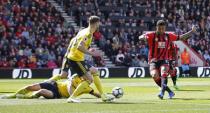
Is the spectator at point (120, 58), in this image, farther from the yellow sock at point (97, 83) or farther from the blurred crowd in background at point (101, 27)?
the yellow sock at point (97, 83)


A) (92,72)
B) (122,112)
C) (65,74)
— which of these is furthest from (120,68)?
(122,112)

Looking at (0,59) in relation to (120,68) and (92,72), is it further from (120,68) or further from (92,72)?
(92,72)

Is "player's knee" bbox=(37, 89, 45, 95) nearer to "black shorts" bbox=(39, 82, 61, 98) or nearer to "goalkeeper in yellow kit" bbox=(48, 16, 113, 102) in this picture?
"black shorts" bbox=(39, 82, 61, 98)

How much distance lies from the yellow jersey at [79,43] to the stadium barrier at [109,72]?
21.0 meters

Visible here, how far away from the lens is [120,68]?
40.7 m

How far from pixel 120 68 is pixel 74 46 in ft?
79.0

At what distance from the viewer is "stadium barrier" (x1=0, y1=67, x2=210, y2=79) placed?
124ft

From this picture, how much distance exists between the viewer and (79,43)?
642 inches

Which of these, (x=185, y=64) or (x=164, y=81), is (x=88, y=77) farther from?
(x=185, y=64)

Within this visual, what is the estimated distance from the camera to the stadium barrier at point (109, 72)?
37.8 meters

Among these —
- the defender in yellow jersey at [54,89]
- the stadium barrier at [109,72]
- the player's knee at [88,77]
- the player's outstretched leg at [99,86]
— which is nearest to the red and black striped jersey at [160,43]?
the defender in yellow jersey at [54,89]

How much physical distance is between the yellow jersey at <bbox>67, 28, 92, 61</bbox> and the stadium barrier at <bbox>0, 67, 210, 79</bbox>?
69.0ft

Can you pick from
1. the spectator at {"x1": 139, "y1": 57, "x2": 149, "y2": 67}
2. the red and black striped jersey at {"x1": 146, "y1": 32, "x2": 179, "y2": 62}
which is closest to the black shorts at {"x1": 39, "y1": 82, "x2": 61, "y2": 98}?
the red and black striped jersey at {"x1": 146, "y1": 32, "x2": 179, "y2": 62}

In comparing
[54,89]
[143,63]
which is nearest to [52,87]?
[54,89]
